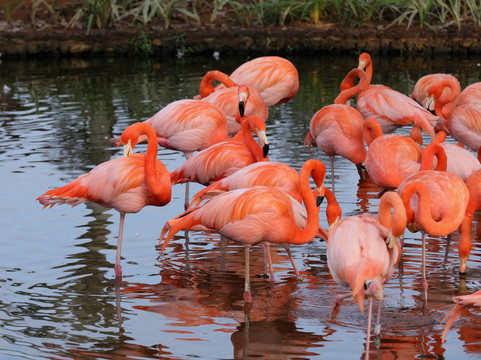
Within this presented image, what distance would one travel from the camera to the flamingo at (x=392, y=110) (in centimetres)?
693

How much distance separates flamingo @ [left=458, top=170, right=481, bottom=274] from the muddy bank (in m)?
8.95

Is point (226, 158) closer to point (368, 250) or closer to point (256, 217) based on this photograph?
point (256, 217)

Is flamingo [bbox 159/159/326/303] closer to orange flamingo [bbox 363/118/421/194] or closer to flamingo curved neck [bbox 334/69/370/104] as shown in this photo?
orange flamingo [bbox 363/118/421/194]

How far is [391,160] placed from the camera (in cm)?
575

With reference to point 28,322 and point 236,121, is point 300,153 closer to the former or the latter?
point 236,121

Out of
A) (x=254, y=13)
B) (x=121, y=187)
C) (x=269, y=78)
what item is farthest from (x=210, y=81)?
(x=254, y=13)

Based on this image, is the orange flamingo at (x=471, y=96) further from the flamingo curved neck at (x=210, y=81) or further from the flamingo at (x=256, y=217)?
the flamingo at (x=256, y=217)

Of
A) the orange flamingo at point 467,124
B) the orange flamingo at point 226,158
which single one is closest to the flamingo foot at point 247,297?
the orange flamingo at point 226,158

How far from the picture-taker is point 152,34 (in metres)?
14.2

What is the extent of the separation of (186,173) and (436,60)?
335 inches

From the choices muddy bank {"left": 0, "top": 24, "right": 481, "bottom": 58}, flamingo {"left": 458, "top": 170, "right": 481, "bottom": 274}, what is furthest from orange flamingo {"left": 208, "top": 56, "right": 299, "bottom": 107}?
muddy bank {"left": 0, "top": 24, "right": 481, "bottom": 58}

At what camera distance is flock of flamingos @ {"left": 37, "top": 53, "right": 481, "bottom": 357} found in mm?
4168

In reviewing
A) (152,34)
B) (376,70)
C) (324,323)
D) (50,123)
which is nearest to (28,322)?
(324,323)

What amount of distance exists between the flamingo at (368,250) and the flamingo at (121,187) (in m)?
1.30
